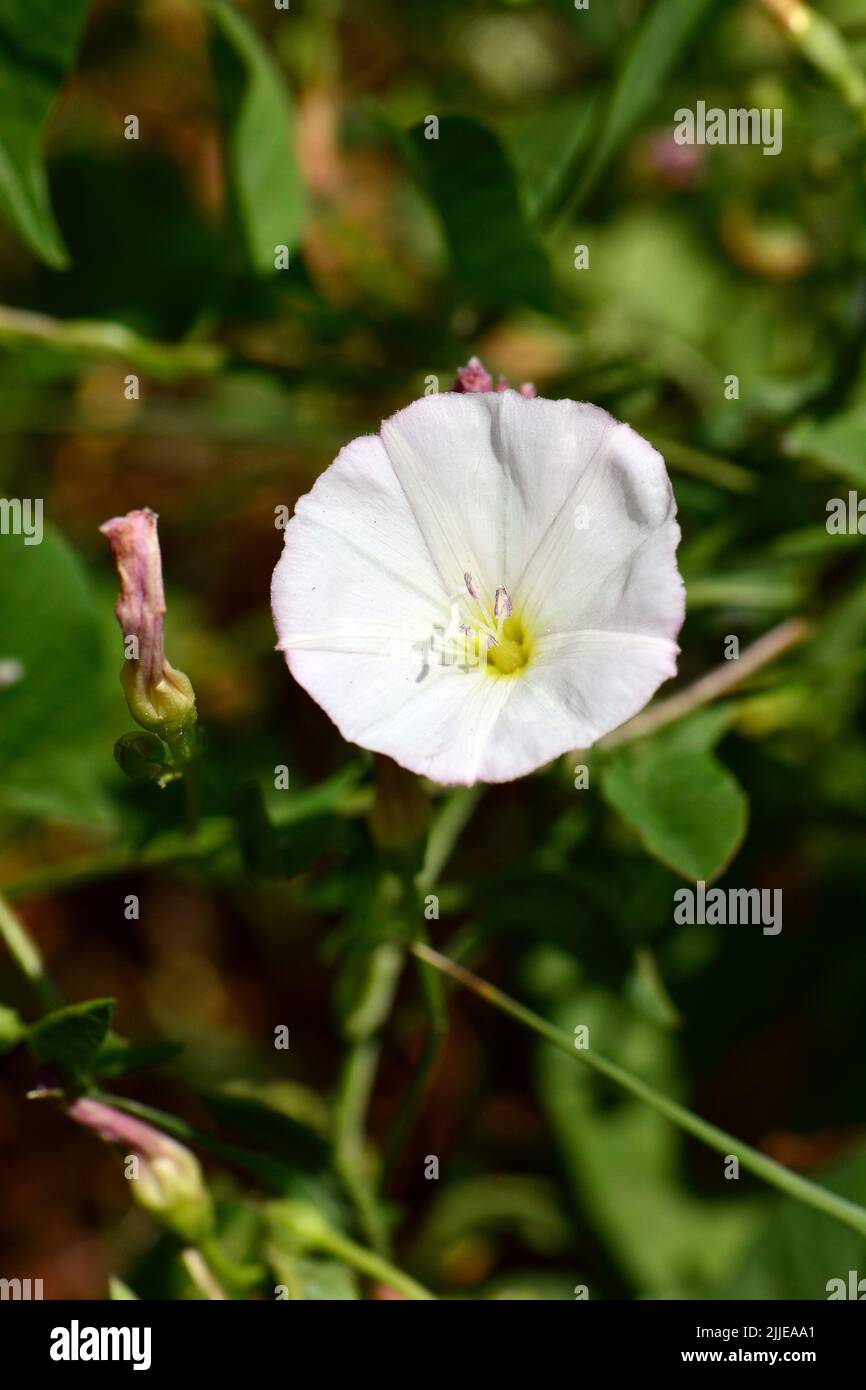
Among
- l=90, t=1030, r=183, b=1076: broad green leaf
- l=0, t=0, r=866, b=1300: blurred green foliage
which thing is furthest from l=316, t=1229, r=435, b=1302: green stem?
l=90, t=1030, r=183, b=1076: broad green leaf

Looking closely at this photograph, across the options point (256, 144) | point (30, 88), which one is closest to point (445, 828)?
point (256, 144)

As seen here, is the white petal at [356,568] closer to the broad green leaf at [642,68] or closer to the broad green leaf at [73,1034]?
the broad green leaf at [73,1034]

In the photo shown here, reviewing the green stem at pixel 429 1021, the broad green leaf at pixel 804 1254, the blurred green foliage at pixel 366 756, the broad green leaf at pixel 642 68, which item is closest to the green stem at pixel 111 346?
the blurred green foliage at pixel 366 756

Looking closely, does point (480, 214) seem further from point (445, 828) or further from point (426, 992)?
point (426, 992)

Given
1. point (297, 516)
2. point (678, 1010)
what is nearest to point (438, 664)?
point (297, 516)

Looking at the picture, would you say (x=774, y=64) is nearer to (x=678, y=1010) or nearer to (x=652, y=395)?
(x=652, y=395)

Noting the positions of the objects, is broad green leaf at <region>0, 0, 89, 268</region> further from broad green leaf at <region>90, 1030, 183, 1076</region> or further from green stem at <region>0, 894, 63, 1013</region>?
broad green leaf at <region>90, 1030, 183, 1076</region>
